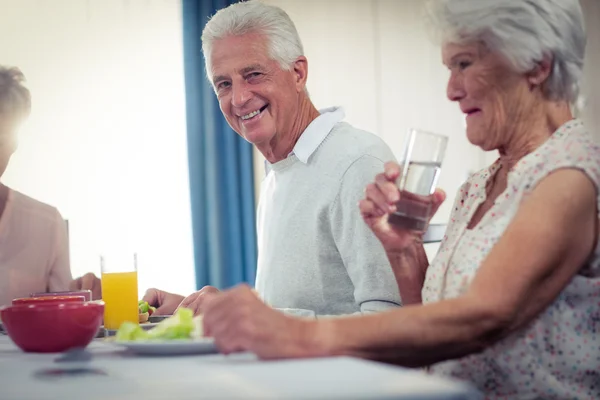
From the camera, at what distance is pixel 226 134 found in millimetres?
4102

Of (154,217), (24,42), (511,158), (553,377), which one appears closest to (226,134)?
(154,217)

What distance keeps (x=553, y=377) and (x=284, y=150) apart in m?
1.17

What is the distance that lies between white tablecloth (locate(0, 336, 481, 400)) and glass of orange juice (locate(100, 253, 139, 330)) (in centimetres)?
65

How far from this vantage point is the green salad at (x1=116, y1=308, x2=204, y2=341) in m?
1.14

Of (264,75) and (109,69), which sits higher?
(109,69)

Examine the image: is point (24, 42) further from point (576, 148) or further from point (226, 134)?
point (576, 148)

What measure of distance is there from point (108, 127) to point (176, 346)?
10.1 feet

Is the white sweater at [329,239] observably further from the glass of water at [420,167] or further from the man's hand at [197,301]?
the glass of water at [420,167]

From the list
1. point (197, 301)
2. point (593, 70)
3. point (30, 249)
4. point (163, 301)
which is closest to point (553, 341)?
point (197, 301)

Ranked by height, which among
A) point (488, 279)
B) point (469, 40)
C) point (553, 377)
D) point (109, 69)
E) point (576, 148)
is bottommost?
point (553, 377)

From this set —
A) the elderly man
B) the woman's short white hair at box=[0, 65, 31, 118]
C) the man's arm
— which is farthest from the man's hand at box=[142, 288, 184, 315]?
the woman's short white hair at box=[0, 65, 31, 118]

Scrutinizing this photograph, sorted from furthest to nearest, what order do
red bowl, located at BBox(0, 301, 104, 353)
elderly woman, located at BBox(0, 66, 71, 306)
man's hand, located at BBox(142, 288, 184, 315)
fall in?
elderly woman, located at BBox(0, 66, 71, 306) < man's hand, located at BBox(142, 288, 184, 315) < red bowl, located at BBox(0, 301, 104, 353)

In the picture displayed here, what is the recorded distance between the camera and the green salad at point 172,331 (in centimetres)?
114

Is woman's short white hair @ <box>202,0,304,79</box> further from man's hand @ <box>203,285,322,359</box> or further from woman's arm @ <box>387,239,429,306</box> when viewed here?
man's hand @ <box>203,285,322,359</box>
